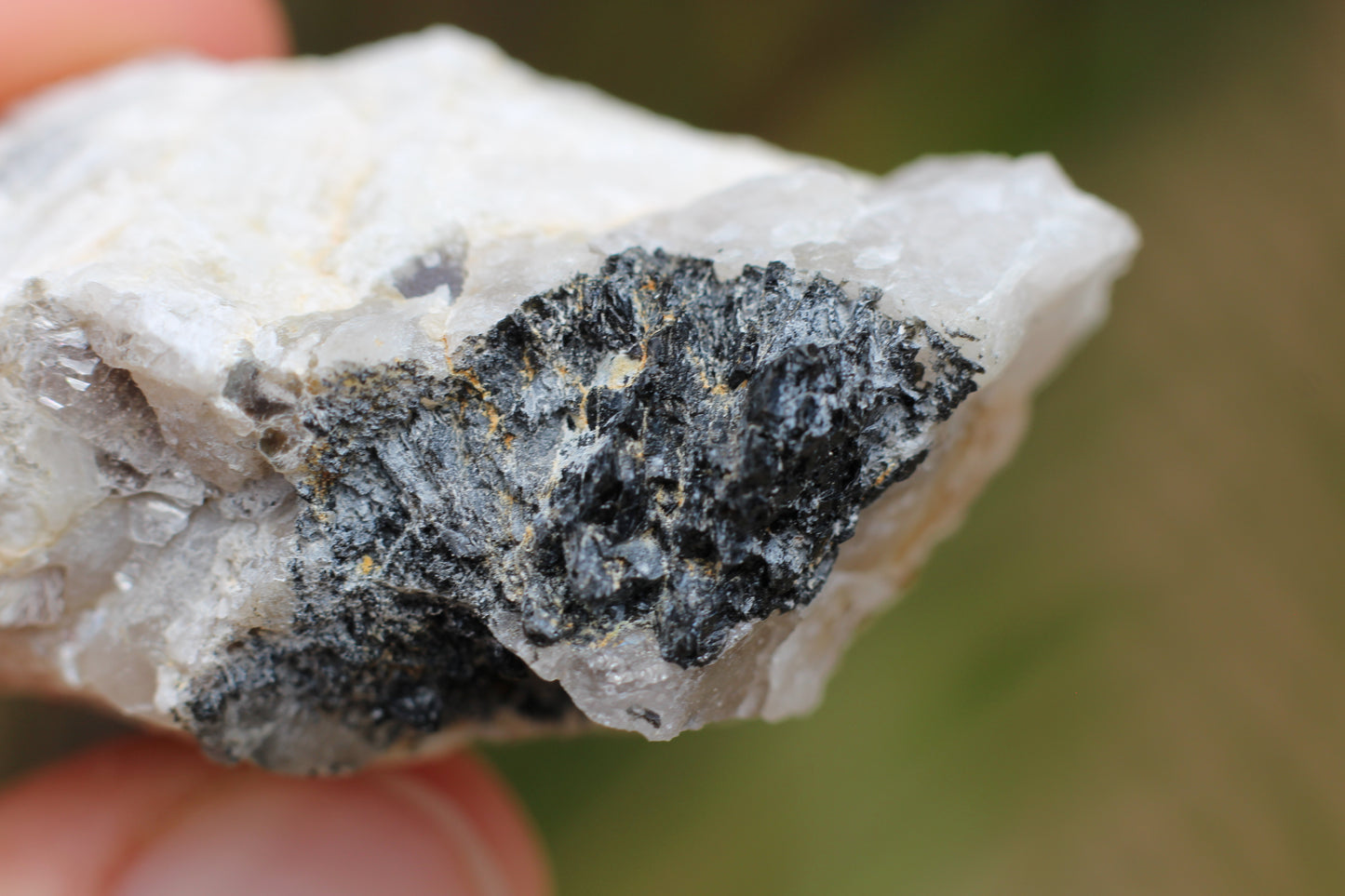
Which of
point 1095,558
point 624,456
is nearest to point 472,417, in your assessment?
point 624,456

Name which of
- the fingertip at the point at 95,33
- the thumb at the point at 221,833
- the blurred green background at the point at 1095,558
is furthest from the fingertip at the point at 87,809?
the fingertip at the point at 95,33

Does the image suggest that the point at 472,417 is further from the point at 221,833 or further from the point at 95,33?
the point at 95,33

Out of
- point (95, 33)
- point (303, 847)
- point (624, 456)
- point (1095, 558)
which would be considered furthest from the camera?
point (1095, 558)

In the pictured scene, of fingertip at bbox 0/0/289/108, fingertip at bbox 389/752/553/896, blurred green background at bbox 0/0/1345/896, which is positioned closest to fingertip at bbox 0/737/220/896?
fingertip at bbox 389/752/553/896

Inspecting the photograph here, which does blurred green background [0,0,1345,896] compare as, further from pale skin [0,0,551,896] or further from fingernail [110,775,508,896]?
fingernail [110,775,508,896]

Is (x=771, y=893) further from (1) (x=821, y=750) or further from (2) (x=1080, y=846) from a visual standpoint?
(2) (x=1080, y=846)

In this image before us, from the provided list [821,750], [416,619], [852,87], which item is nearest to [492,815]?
[416,619]

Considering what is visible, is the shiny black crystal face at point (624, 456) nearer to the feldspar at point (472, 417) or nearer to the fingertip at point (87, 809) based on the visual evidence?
the feldspar at point (472, 417)
